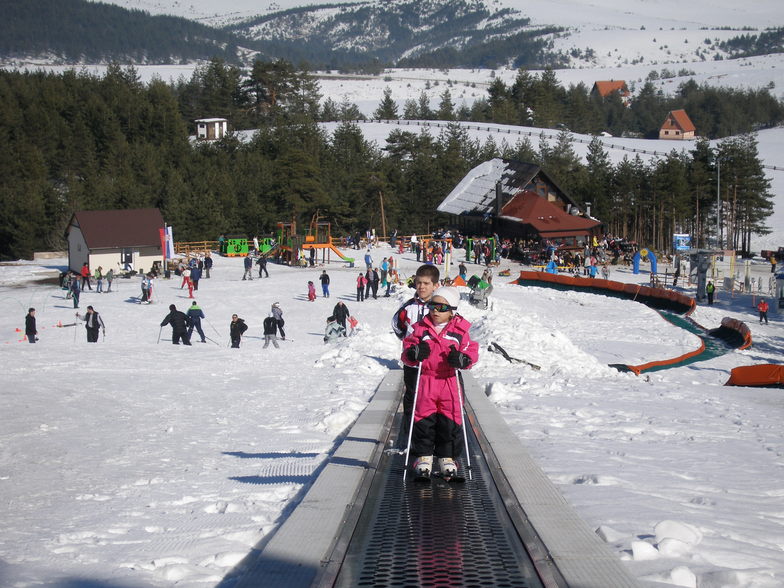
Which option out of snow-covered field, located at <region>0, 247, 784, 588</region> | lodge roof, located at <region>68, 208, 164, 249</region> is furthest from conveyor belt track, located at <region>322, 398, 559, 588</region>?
lodge roof, located at <region>68, 208, 164, 249</region>

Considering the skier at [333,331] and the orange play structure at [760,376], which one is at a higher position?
the skier at [333,331]

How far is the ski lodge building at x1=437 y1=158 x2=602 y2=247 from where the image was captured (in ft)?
181

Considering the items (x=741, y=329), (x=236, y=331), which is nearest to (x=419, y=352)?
(x=236, y=331)

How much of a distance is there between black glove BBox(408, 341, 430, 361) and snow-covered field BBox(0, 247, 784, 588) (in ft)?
5.22

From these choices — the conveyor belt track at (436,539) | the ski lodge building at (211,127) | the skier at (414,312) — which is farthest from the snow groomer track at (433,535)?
the ski lodge building at (211,127)

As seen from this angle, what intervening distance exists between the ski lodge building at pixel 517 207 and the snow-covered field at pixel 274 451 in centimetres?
3396

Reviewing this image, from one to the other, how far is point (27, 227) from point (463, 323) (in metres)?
60.5

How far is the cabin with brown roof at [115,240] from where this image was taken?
44781 mm

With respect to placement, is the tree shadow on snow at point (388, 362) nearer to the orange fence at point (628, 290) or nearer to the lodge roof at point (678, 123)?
the orange fence at point (628, 290)

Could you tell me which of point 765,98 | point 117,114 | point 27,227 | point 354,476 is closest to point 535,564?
point 354,476

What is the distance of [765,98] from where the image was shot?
153 m

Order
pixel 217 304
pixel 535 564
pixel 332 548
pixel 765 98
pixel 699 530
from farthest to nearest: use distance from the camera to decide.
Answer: pixel 765 98 → pixel 217 304 → pixel 699 530 → pixel 332 548 → pixel 535 564

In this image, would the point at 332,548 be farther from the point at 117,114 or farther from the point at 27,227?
the point at 117,114

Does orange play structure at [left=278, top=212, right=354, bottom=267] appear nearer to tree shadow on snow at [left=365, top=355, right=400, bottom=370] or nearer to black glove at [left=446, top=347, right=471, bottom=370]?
tree shadow on snow at [left=365, top=355, right=400, bottom=370]
